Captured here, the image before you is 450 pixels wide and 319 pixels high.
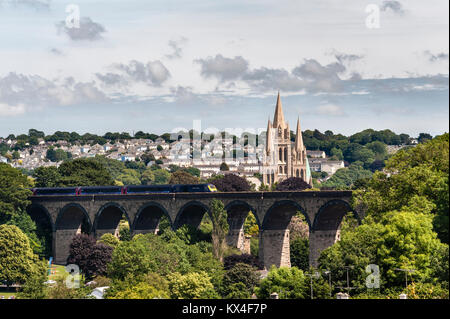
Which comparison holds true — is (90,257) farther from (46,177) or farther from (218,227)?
(46,177)

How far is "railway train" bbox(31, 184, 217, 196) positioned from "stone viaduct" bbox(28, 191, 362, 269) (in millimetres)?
1572

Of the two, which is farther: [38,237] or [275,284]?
[38,237]

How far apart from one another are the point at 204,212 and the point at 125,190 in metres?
11.6

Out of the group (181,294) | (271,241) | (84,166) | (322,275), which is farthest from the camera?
(84,166)

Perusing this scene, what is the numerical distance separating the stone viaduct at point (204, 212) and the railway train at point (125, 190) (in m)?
1.57

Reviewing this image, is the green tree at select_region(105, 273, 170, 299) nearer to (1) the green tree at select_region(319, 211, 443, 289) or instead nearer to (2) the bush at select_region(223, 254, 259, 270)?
(1) the green tree at select_region(319, 211, 443, 289)

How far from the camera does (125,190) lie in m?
114

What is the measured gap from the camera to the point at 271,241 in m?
99.9

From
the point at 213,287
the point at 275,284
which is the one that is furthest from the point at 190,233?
the point at 275,284

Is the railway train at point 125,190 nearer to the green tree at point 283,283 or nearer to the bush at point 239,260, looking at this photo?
the bush at point 239,260

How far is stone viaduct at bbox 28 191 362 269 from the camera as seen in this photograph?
94188 mm

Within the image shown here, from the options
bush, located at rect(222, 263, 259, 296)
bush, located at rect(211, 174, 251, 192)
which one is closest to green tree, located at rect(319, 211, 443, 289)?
bush, located at rect(222, 263, 259, 296)
